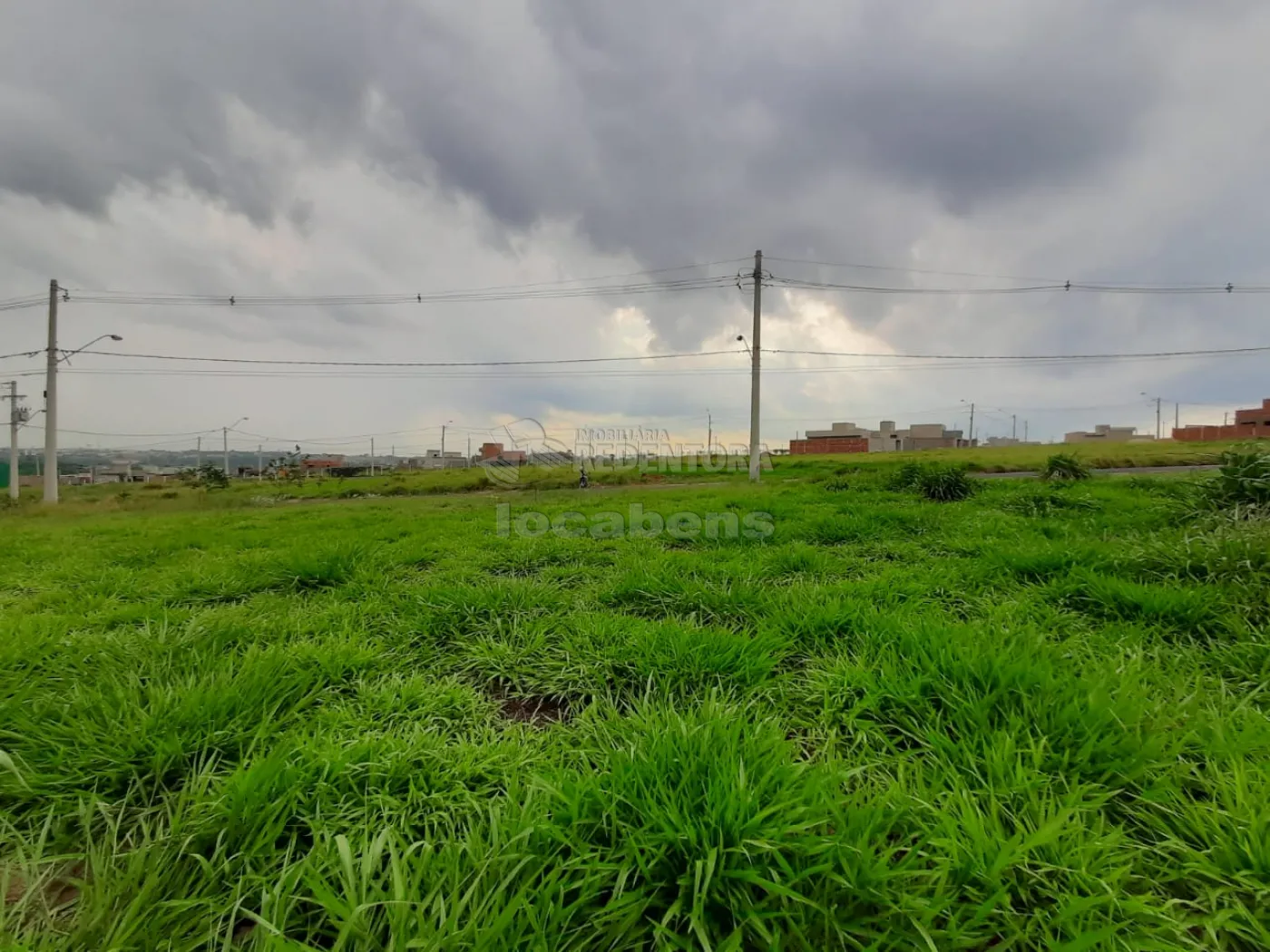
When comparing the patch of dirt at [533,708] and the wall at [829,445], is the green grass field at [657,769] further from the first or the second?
the wall at [829,445]

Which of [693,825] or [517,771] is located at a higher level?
[693,825]

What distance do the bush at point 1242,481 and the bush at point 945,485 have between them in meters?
2.42

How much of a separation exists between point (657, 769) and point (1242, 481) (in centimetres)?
562

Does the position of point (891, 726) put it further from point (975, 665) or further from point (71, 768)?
point (71, 768)

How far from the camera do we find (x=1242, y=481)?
3783 mm

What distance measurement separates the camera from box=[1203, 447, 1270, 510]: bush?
11.9 feet

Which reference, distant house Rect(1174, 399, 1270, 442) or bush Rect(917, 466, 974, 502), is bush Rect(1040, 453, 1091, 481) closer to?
bush Rect(917, 466, 974, 502)

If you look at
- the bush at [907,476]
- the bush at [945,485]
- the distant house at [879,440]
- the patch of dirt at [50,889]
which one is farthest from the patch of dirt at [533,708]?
the distant house at [879,440]

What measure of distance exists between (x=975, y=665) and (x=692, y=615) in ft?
3.71

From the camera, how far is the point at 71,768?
1193mm

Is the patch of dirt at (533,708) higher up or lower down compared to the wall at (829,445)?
lower down

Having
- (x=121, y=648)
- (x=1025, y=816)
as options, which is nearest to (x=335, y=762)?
(x=121, y=648)

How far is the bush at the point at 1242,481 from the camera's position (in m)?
3.63

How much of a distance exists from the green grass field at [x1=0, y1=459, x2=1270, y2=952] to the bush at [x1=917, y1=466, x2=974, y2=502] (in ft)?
14.1
